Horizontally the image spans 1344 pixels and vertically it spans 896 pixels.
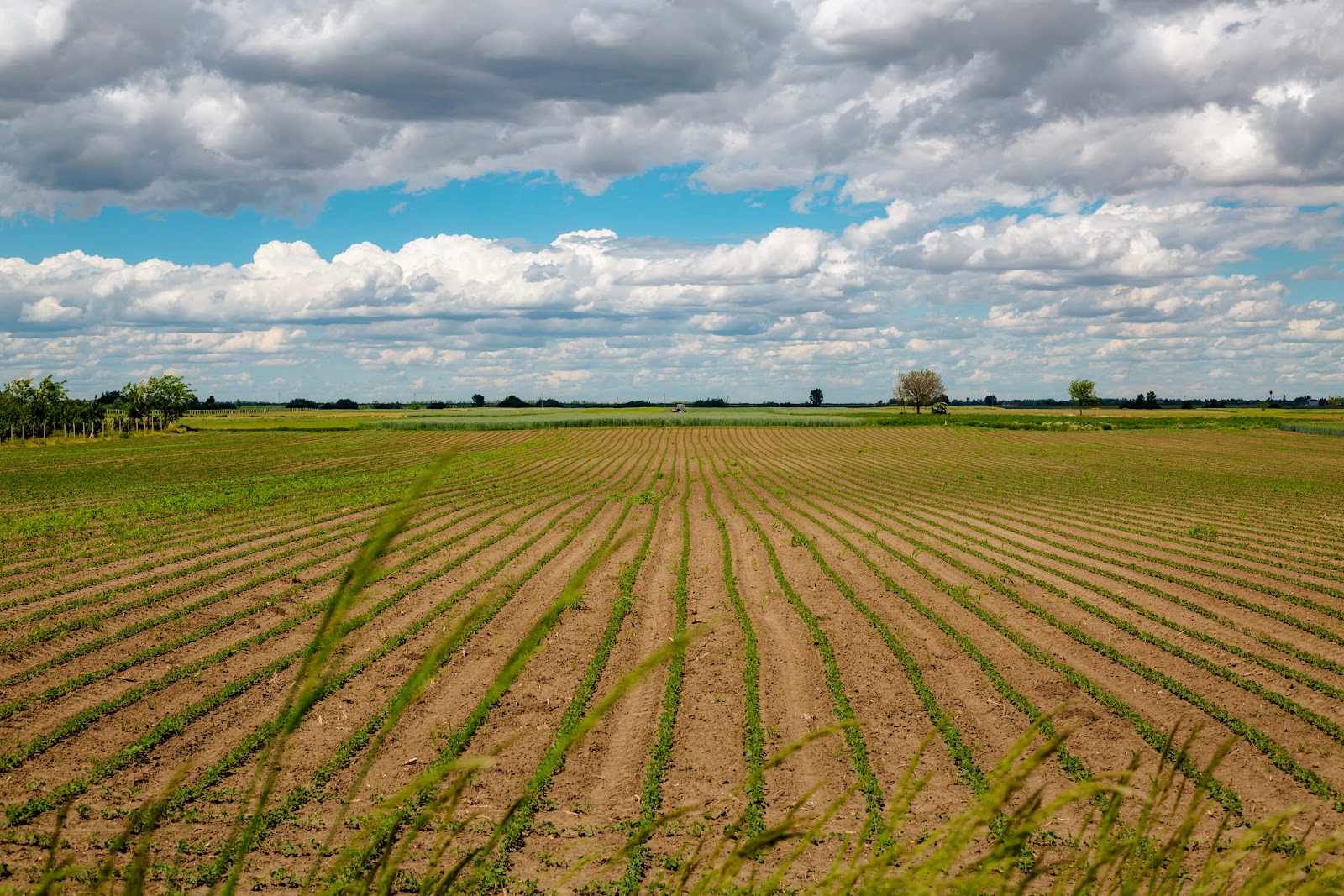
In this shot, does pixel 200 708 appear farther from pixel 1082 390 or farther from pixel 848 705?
pixel 1082 390

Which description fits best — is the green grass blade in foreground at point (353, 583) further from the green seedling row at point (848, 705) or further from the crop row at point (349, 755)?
the green seedling row at point (848, 705)

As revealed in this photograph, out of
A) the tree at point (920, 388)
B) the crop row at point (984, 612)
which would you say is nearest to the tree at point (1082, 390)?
the tree at point (920, 388)

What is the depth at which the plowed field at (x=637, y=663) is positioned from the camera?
7211 millimetres

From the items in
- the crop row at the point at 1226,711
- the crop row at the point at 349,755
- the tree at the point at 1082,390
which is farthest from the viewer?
the tree at the point at 1082,390

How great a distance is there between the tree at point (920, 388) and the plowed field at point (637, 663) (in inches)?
4569

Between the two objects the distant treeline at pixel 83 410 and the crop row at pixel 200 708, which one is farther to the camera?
the distant treeline at pixel 83 410

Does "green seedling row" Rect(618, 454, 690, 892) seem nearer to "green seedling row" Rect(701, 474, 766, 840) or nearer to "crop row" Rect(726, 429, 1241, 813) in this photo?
"green seedling row" Rect(701, 474, 766, 840)

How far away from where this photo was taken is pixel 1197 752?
28.5 ft

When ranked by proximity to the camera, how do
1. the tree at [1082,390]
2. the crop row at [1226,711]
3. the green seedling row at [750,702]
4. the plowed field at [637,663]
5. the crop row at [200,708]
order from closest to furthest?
the green seedling row at [750,702] < the plowed field at [637,663] < the crop row at [200,708] < the crop row at [1226,711] < the tree at [1082,390]

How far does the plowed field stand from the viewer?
7211 millimetres

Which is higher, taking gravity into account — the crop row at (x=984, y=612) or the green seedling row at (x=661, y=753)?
the crop row at (x=984, y=612)

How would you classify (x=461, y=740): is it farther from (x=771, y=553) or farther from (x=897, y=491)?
(x=897, y=491)

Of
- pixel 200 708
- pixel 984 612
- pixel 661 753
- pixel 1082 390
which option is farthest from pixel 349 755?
pixel 1082 390

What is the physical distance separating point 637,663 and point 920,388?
135 metres
